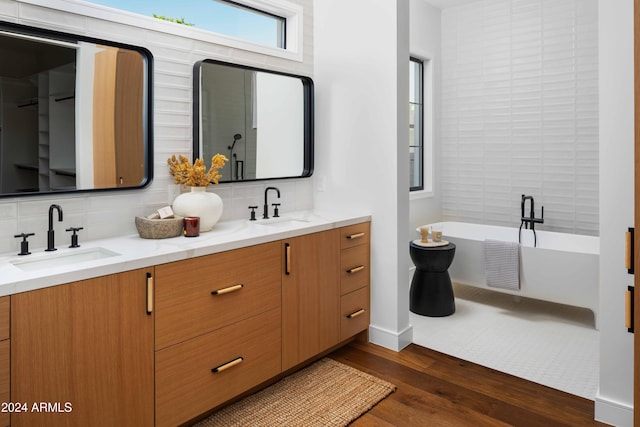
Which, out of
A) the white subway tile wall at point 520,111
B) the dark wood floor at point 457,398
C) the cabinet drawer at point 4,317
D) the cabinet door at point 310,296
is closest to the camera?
the cabinet drawer at point 4,317

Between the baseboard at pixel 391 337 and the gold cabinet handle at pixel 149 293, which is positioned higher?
the gold cabinet handle at pixel 149 293

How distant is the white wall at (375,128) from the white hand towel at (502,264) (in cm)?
104

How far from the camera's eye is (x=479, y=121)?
4.82 metres

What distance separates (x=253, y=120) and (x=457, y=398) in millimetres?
1963

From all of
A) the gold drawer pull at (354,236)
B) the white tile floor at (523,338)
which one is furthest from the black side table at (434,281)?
the gold drawer pull at (354,236)

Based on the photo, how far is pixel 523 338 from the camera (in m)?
3.14

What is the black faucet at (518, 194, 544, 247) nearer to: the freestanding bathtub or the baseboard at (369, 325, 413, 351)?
Answer: the freestanding bathtub

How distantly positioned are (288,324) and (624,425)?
63.2 inches

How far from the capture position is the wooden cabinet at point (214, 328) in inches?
74.9

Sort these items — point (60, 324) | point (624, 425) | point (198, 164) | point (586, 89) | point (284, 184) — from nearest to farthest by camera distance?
1. point (60, 324)
2. point (624, 425)
3. point (198, 164)
4. point (284, 184)
5. point (586, 89)

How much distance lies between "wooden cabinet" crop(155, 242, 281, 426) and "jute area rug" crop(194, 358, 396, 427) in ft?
0.36

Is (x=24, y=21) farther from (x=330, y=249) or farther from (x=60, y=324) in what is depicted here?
(x=330, y=249)

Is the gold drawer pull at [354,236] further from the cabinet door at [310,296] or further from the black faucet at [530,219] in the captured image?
the black faucet at [530,219]

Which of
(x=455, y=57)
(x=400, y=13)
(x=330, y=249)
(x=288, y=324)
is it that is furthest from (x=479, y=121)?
(x=288, y=324)
